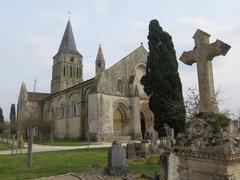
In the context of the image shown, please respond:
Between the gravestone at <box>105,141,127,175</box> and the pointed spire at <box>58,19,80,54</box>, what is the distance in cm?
5287

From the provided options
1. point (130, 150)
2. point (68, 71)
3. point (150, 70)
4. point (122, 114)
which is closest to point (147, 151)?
point (130, 150)

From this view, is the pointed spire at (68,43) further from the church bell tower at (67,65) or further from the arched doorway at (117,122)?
the arched doorway at (117,122)

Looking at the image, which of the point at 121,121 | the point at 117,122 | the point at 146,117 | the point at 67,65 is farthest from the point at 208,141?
the point at 67,65

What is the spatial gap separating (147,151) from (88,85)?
67.2 feet

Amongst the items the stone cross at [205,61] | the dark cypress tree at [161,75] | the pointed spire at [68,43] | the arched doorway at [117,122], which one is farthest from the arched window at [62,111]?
the stone cross at [205,61]

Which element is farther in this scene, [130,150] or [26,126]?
[26,126]

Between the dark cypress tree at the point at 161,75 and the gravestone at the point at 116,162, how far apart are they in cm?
1093

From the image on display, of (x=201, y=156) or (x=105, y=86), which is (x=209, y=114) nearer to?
(x=201, y=156)

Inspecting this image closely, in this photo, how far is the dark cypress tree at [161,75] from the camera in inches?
837

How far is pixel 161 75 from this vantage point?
2150 cm

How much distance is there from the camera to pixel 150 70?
22469 millimetres

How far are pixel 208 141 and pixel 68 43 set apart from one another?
59.5m

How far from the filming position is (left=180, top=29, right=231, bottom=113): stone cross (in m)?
5.88

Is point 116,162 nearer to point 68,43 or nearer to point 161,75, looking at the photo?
point 161,75
